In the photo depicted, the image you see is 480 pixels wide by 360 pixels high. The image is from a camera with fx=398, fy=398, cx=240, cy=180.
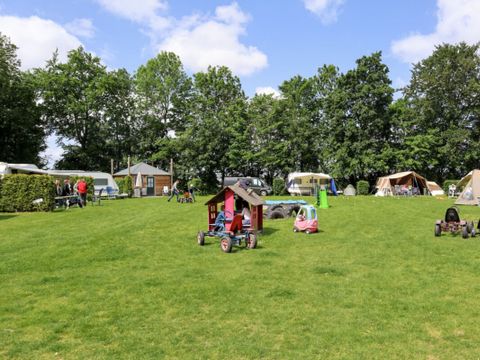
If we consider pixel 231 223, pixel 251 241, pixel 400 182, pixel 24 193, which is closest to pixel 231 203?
pixel 231 223

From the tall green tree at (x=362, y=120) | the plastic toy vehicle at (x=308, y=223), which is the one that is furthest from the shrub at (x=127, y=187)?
the plastic toy vehicle at (x=308, y=223)

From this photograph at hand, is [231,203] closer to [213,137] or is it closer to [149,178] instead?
[149,178]

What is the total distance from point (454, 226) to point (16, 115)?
40.4m

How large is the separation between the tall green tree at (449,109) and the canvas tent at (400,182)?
187 inches

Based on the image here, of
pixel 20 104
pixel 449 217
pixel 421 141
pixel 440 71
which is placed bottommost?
pixel 449 217

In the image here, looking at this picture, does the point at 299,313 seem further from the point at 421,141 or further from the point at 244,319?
the point at 421,141

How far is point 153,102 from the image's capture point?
50125 millimetres

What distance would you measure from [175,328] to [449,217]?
31.9 ft

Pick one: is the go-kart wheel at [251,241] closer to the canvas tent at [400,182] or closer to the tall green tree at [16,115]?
the canvas tent at [400,182]

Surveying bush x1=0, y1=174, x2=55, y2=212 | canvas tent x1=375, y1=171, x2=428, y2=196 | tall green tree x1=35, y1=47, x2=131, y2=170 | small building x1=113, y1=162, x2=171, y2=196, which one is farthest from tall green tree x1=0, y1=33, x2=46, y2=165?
canvas tent x1=375, y1=171, x2=428, y2=196

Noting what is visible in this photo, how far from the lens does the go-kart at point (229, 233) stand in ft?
30.5

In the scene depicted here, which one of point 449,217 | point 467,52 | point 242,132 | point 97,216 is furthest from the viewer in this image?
point 242,132

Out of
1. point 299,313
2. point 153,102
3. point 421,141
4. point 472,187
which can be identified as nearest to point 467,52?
point 421,141

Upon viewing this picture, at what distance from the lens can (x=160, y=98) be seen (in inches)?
1981
